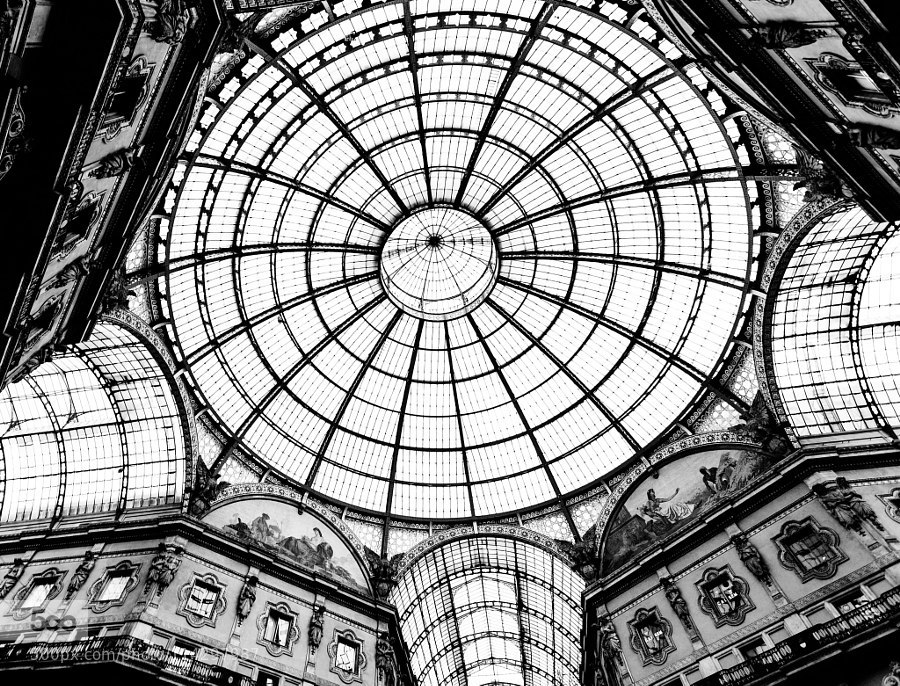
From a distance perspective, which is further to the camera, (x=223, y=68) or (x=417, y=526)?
(x=417, y=526)

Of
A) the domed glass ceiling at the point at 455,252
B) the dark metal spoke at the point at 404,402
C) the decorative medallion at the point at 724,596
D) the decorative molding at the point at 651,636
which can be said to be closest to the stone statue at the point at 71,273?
the domed glass ceiling at the point at 455,252

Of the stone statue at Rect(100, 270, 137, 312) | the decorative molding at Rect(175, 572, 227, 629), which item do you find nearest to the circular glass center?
the stone statue at Rect(100, 270, 137, 312)

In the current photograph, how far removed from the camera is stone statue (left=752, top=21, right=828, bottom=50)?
12828mm

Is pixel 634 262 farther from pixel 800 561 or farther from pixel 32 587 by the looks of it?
pixel 32 587

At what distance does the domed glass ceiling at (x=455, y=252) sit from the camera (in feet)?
78.3

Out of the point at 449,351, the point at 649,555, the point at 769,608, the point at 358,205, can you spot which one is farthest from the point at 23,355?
the point at 769,608

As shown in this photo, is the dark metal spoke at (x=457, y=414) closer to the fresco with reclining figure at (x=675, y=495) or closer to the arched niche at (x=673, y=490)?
the arched niche at (x=673, y=490)

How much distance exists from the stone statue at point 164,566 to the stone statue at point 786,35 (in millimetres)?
24308

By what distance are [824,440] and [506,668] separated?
26247 mm

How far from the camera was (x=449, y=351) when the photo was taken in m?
32.3

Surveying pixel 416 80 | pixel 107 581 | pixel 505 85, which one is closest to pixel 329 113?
pixel 416 80

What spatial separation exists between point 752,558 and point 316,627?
16.4 m

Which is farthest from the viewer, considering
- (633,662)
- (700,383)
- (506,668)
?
(506,668)

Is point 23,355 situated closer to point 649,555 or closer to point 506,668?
point 649,555
